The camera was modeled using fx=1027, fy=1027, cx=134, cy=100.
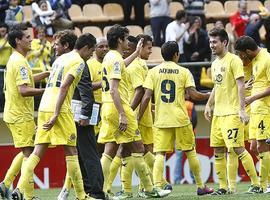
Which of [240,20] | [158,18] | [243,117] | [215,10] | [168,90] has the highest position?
[215,10]

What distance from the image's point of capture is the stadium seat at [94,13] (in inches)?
982

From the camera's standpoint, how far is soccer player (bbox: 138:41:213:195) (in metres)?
14.5

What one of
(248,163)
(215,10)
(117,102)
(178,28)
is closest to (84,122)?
(117,102)

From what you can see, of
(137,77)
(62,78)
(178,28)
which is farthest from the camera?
(178,28)

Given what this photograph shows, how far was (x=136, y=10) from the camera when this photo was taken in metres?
24.8

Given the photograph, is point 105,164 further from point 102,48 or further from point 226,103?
point 102,48

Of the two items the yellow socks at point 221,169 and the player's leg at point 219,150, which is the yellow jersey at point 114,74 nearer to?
the player's leg at point 219,150

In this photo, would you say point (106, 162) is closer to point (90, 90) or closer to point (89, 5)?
point (90, 90)

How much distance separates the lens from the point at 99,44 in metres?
15.1

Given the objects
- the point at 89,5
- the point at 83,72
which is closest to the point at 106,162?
the point at 83,72

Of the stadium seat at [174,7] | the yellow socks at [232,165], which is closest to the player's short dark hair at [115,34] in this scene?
the yellow socks at [232,165]

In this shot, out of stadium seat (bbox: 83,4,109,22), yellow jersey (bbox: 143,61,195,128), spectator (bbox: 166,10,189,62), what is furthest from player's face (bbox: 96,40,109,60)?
stadium seat (bbox: 83,4,109,22)

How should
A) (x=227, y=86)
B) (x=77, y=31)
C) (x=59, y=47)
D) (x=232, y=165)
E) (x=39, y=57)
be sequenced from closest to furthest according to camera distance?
(x=59, y=47) < (x=227, y=86) < (x=232, y=165) < (x=39, y=57) < (x=77, y=31)

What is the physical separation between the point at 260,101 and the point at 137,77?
5.97 ft
